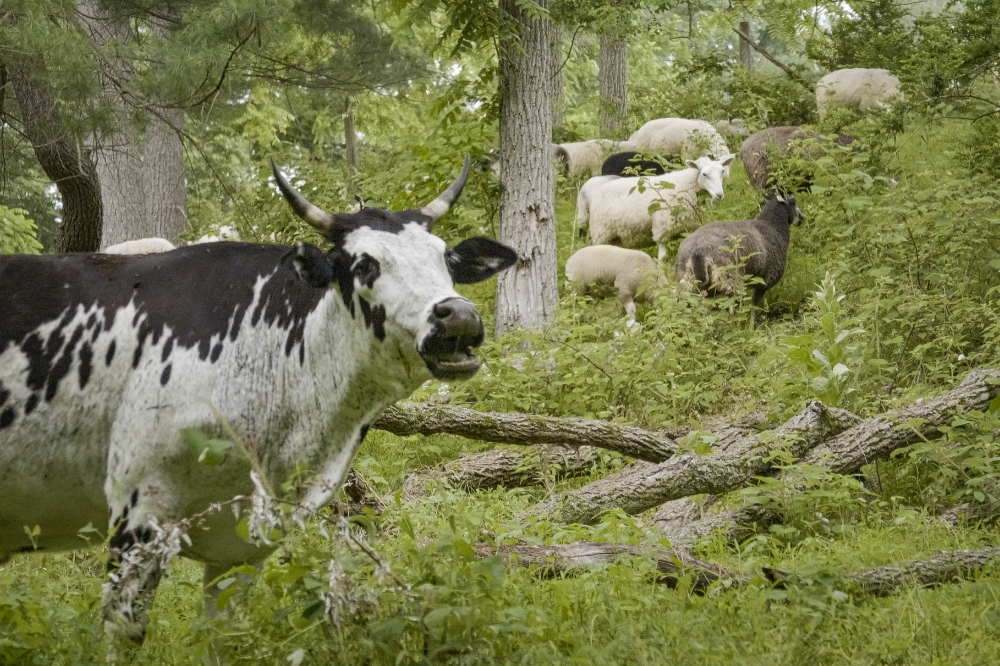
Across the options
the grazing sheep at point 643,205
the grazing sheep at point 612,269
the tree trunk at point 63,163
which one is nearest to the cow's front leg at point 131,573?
the tree trunk at point 63,163

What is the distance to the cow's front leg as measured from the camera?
401cm

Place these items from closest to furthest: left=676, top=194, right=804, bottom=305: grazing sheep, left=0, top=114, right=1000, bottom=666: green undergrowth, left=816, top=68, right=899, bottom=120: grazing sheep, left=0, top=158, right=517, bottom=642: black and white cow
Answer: left=0, top=114, right=1000, bottom=666: green undergrowth, left=0, top=158, right=517, bottom=642: black and white cow, left=676, top=194, right=804, bottom=305: grazing sheep, left=816, top=68, right=899, bottom=120: grazing sheep

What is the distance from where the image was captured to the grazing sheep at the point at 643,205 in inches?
517

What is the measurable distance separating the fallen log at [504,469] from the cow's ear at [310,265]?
298cm

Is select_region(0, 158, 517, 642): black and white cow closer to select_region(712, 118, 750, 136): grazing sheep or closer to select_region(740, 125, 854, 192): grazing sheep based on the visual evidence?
→ select_region(740, 125, 854, 192): grazing sheep

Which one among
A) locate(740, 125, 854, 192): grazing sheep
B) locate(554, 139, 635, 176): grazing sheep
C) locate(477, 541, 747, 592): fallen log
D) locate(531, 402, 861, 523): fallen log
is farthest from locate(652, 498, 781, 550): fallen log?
locate(554, 139, 635, 176): grazing sheep

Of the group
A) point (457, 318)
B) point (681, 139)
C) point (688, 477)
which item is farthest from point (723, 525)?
point (681, 139)

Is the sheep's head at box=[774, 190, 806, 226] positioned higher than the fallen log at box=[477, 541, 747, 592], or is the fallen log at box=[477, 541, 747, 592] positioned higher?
the sheep's head at box=[774, 190, 806, 226]

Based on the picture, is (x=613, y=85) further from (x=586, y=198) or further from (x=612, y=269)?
(x=612, y=269)

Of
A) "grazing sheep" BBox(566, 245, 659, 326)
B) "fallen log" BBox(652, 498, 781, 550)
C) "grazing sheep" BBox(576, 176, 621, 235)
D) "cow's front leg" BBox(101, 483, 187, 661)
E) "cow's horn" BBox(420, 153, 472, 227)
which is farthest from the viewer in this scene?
"grazing sheep" BBox(576, 176, 621, 235)

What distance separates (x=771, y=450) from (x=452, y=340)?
297 centimetres

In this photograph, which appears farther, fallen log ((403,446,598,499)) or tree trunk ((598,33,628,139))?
tree trunk ((598,33,628,139))

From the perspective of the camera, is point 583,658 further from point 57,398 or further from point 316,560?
point 57,398

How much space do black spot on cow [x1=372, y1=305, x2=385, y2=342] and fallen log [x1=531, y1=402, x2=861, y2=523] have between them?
94.6 inches
